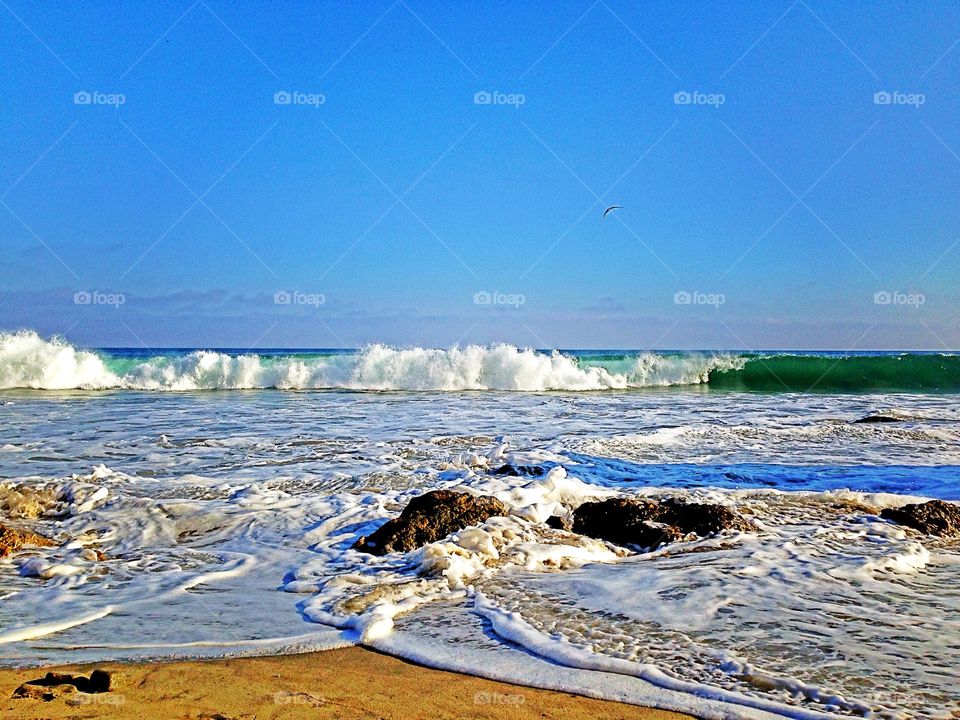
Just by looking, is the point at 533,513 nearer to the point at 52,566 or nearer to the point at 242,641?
the point at 242,641

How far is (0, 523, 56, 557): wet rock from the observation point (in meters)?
4.80

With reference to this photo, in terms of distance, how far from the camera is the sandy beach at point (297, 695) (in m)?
2.59

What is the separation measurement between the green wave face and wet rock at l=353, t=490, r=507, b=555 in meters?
19.1

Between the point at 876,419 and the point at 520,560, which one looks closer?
the point at 520,560

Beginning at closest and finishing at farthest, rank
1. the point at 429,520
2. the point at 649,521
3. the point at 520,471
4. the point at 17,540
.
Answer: the point at 17,540 < the point at 429,520 < the point at 649,521 < the point at 520,471

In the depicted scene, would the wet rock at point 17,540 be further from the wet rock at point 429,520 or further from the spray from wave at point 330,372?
the spray from wave at point 330,372

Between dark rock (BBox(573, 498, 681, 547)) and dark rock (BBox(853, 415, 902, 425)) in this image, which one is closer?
dark rock (BBox(573, 498, 681, 547))

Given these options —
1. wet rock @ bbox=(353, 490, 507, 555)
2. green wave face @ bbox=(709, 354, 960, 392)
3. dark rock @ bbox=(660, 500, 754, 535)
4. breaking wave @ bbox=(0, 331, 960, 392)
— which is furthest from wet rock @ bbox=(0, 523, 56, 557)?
green wave face @ bbox=(709, 354, 960, 392)

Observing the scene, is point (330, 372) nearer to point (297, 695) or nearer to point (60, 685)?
point (60, 685)

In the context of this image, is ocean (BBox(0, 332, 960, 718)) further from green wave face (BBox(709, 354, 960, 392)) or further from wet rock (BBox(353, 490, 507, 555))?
green wave face (BBox(709, 354, 960, 392))

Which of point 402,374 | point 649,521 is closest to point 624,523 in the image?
point 649,521

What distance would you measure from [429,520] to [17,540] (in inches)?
112

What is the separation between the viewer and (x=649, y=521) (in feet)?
17.5

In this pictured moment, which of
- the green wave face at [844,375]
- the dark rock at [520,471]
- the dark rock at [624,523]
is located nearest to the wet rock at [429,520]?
the dark rock at [624,523]
